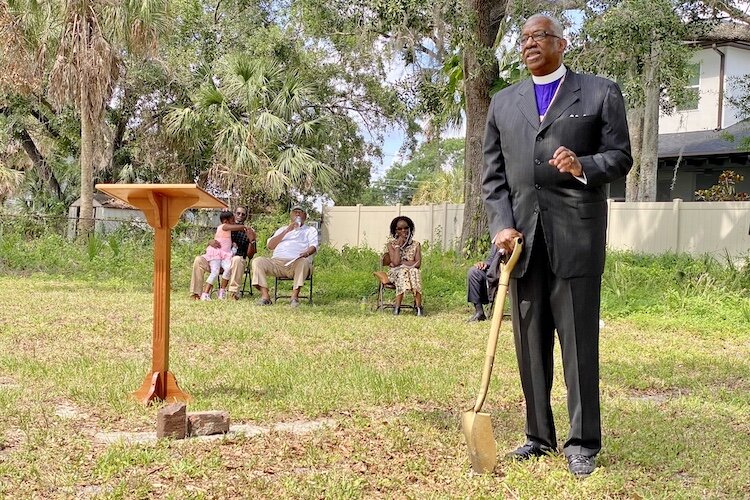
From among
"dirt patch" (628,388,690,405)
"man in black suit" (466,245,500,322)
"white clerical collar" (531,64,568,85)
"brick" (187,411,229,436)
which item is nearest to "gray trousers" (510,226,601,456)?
"white clerical collar" (531,64,568,85)

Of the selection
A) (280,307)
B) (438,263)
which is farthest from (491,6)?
(280,307)

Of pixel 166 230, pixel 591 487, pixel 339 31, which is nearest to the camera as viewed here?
pixel 591 487

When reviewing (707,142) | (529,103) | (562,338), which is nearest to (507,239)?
(562,338)

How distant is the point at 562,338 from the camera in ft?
12.4

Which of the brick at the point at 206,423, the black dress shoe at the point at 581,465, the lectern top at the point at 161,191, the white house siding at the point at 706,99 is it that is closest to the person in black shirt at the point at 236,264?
the lectern top at the point at 161,191

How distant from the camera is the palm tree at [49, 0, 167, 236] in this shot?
16.1 meters

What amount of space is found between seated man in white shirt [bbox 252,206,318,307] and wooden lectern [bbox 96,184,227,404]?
5.80 meters

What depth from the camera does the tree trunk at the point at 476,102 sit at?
13055 millimetres

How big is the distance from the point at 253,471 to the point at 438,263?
11282 millimetres

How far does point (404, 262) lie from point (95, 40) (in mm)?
8944

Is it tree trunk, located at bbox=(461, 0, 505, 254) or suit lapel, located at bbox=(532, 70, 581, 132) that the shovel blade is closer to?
suit lapel, located at bbox=(532, 70, 581, 132)

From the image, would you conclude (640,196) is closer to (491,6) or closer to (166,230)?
(491,6)

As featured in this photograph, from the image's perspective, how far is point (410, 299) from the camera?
1198 centimetres

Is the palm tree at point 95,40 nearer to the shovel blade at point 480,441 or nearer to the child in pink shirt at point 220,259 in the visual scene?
the child in pink shirt at point 220,259
